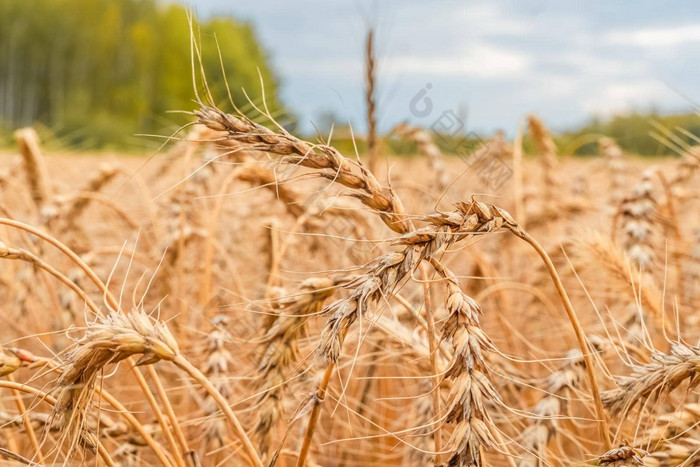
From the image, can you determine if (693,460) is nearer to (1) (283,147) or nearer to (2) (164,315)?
(1) (283,147)

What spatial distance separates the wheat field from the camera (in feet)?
3.08

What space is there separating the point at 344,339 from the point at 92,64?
41.1 metres

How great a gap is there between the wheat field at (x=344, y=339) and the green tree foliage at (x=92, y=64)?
32302mm

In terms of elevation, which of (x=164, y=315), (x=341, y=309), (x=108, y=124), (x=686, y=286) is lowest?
(x=108, y=124)

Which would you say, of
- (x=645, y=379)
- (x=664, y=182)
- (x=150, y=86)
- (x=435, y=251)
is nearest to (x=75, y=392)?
(x=435, y=251)

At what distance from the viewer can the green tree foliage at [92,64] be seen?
35.7 metres

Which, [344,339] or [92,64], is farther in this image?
[92,64]

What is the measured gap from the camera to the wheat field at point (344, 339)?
94 cm

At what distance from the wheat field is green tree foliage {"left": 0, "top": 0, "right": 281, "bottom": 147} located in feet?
106

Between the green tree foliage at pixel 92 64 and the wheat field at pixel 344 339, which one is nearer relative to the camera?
the wheat field at pixel 344 339

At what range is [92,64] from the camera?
125ft

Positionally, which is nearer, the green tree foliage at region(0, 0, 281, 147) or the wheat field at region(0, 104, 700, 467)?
the wheat field at region(0, 104, 700, 467)

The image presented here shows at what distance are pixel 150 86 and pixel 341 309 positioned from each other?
4076 centimetres

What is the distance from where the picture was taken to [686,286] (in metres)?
3.02
